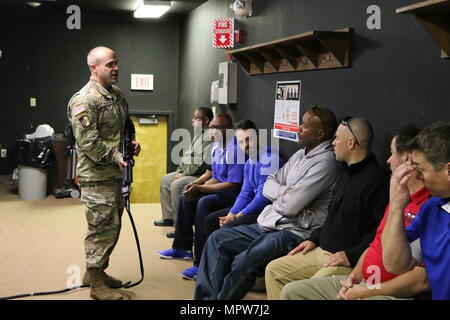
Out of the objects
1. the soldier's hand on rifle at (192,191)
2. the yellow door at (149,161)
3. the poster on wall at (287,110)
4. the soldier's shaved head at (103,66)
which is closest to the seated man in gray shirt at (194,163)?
the soldier's hand on rifle at (192,191)

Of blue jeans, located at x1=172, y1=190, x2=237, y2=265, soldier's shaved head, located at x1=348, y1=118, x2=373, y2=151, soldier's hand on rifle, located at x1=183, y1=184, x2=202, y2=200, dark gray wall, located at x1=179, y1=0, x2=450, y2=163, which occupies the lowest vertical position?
blue jeans, located at x1=172, y1=190, x2=237, y2=265

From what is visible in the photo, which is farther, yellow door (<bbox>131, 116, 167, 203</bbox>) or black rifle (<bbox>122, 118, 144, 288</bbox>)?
yellow door (<bbox>131, 116, 167, 203</bbox>)

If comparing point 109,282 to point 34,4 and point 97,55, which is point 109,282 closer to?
point 97,55

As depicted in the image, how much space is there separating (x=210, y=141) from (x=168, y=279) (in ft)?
4.82

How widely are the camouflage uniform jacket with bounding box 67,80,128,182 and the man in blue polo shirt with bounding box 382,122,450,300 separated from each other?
1901 millimetres

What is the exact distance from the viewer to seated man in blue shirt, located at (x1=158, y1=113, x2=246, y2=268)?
4125 mm

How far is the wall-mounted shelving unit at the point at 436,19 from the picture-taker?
223 cm

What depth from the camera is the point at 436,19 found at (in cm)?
231

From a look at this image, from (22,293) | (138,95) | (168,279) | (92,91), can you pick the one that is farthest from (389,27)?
(138,95)

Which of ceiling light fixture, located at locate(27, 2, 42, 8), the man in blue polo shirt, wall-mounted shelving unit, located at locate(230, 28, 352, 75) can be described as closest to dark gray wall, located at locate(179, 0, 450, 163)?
wall-mounted shelving unit, located at locate(230, 28, 352, 75)

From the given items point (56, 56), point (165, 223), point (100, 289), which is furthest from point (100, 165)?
point (56, 56)

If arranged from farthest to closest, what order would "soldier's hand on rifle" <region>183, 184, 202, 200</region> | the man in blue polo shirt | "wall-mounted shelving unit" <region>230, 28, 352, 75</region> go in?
1. "soldier's hand on rifle" <region>183, 184, 202, 200</region>
2. "wall-mounted shelving unit" <region>230, 28, 352, 75</region>
3. the man in blue polo shirt

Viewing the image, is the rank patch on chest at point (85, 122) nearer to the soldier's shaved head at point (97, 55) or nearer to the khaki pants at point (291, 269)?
the soldier's shaved head at point (97, 55)

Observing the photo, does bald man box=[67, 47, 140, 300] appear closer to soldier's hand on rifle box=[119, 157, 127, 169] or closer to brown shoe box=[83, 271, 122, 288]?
soldier's hand on rifle box=[119, 157, 127, 169]
